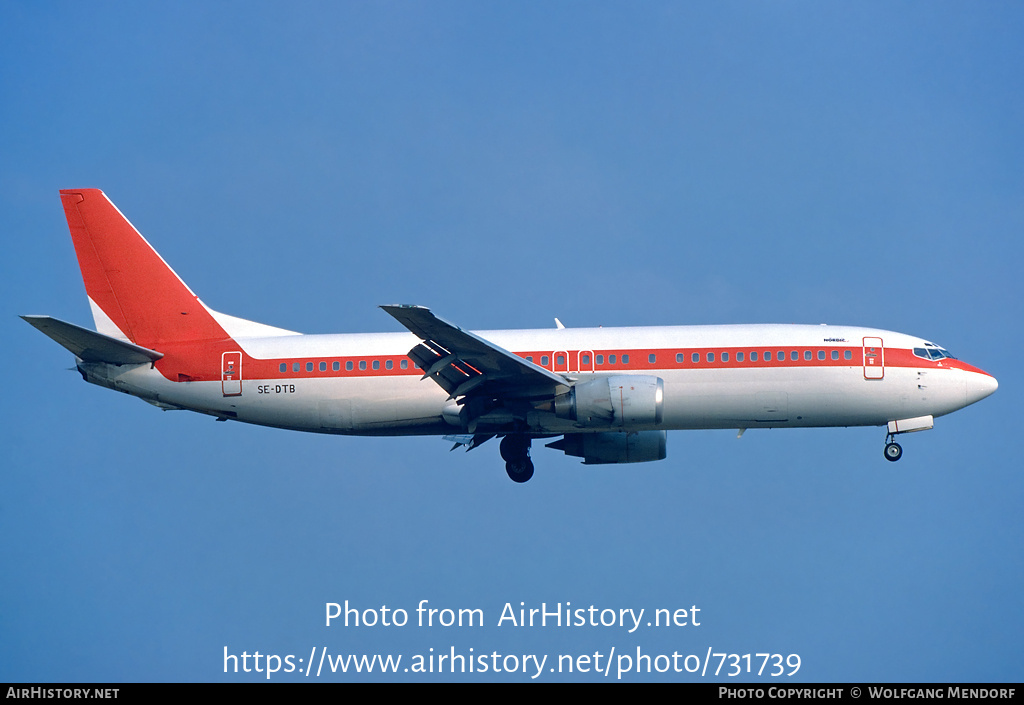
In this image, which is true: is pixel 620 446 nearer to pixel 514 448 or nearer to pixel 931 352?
pixel 514 448

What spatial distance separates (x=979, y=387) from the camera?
3891 cm

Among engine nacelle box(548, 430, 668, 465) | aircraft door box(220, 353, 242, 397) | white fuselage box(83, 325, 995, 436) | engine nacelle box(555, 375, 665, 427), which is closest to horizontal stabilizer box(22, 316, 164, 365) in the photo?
white fuselage box(83, 325, 995, 436)

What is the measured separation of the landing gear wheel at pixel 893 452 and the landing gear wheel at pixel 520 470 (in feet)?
40.6

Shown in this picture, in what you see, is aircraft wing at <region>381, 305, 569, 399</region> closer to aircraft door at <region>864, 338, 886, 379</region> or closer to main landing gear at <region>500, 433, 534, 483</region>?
main landing gear at <region>500, 433, 534, 483</region>

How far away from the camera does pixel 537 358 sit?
38438mm

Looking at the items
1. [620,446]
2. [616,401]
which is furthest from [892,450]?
[616,401]

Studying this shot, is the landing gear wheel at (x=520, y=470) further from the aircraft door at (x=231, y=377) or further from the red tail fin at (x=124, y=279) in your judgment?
the red tail fin at (x=124, y=279)

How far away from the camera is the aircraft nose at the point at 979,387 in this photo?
127ft

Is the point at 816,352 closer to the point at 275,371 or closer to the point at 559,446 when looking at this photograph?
the point at 559,446

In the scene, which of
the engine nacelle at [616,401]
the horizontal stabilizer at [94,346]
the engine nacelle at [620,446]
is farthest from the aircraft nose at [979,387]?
the horizontal stabilizer at [94,346]

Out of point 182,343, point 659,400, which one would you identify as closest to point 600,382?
point 659,400

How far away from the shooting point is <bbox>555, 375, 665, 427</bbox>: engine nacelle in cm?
3609

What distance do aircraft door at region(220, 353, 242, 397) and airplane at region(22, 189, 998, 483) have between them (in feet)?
0.20

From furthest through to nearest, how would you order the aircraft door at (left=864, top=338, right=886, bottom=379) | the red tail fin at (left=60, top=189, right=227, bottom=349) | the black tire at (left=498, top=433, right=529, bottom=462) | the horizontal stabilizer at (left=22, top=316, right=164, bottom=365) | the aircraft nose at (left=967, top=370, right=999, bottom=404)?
the black tire at (left=498, top=433, right=529, bottom=462) < the red tail fin at (left=60, top=189, right=227, bottom=349) < the aircraft nose at (left=967, top=370, right=999, bottom=404) < the aircraft door at (left=864, top=338, right=886, bottom=379) < the horizontal stabilizer at (left=22, top=316, right=164, bottom=365)
